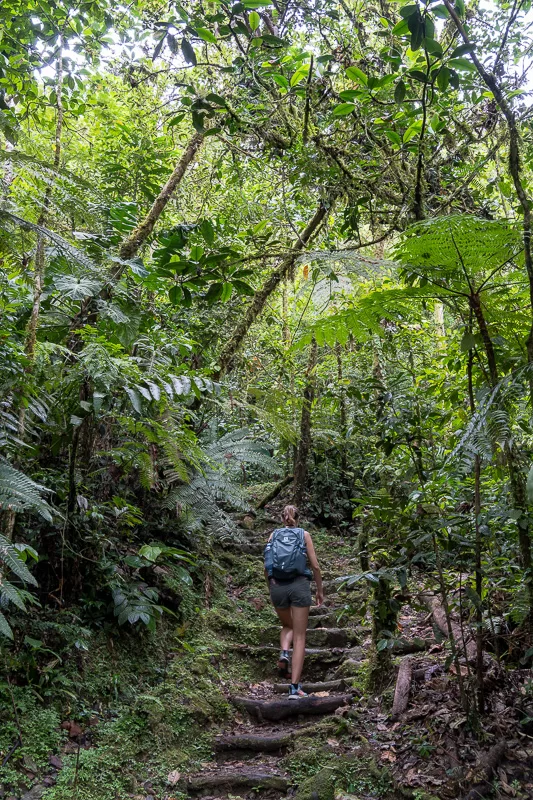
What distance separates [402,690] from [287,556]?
1.66 meters

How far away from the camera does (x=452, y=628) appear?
4102 mm

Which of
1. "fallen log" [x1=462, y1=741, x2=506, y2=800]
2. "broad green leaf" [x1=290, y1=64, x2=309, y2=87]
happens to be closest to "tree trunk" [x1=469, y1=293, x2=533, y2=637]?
"fallen log" [x1=462, y1=741, x2=506, y2=800]

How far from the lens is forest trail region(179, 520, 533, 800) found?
295cm

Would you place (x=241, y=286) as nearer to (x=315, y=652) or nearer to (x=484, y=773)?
(x=484, y=773)

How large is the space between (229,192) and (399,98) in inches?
167

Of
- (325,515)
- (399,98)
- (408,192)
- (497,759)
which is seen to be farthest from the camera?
(325,515)

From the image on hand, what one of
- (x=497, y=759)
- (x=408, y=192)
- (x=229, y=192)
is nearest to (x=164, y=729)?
(x=497, y=759)

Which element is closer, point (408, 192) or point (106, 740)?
point (106, 740)

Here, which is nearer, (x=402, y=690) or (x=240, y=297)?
(x=402, y=690)

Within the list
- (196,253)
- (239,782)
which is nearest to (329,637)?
(239,782)

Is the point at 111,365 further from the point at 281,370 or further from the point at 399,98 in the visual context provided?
the point at 281,370

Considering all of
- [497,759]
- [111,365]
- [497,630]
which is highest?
[111,365]

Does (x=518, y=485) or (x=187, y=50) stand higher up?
(x=187, y=50)

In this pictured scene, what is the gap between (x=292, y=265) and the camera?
559 centimetres
